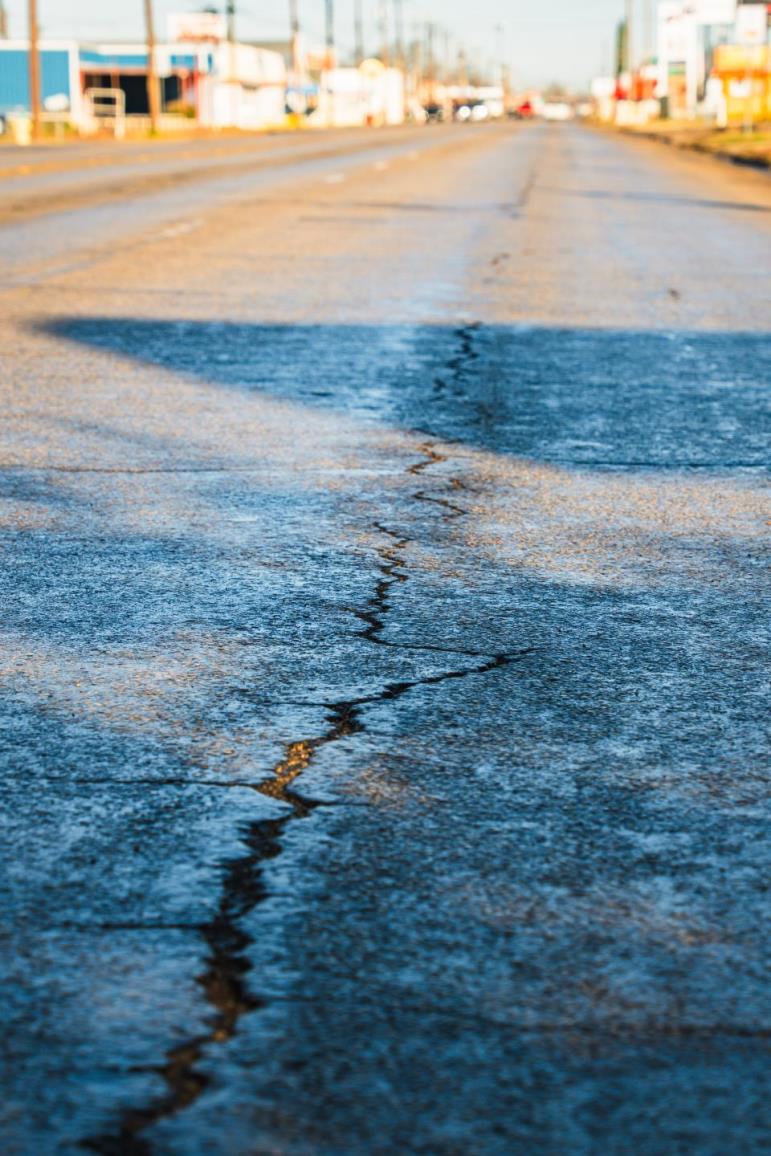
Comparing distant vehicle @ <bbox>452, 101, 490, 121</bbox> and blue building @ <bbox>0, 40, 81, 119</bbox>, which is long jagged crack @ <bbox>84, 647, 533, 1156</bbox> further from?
distant vehicle @ <bbox>452, 101, 490, 121</bbox>

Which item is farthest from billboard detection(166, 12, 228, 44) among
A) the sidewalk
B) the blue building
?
the sidewalk

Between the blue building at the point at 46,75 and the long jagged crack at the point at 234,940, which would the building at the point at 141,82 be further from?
the long jagged crack at the point at 234,940

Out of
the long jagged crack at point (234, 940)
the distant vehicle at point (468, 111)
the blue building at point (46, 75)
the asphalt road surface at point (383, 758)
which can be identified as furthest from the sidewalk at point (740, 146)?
the distant vehicle at point (468, 111)

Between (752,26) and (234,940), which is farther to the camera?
(752,26)

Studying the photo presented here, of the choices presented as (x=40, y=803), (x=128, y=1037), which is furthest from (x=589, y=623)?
(x=128, y=1037)

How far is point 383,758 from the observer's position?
369cm

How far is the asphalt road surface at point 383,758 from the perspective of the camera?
2.39 m

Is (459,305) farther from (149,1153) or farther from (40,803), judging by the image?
(149,1153)

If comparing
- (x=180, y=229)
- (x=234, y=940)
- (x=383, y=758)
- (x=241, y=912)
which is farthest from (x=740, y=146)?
(x=234, y=940)

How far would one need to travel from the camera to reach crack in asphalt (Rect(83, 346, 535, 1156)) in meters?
2.29

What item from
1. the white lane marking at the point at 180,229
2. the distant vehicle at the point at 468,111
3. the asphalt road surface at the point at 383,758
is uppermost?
the distant vehicle at the point at 468,111

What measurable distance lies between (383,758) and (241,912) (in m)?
0.84

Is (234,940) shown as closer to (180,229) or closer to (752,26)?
(180,229)

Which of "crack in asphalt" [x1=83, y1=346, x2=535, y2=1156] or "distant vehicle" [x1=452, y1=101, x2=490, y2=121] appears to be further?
"distant vehicle" [x1=452, y1=101, x2=490, y2=121]
